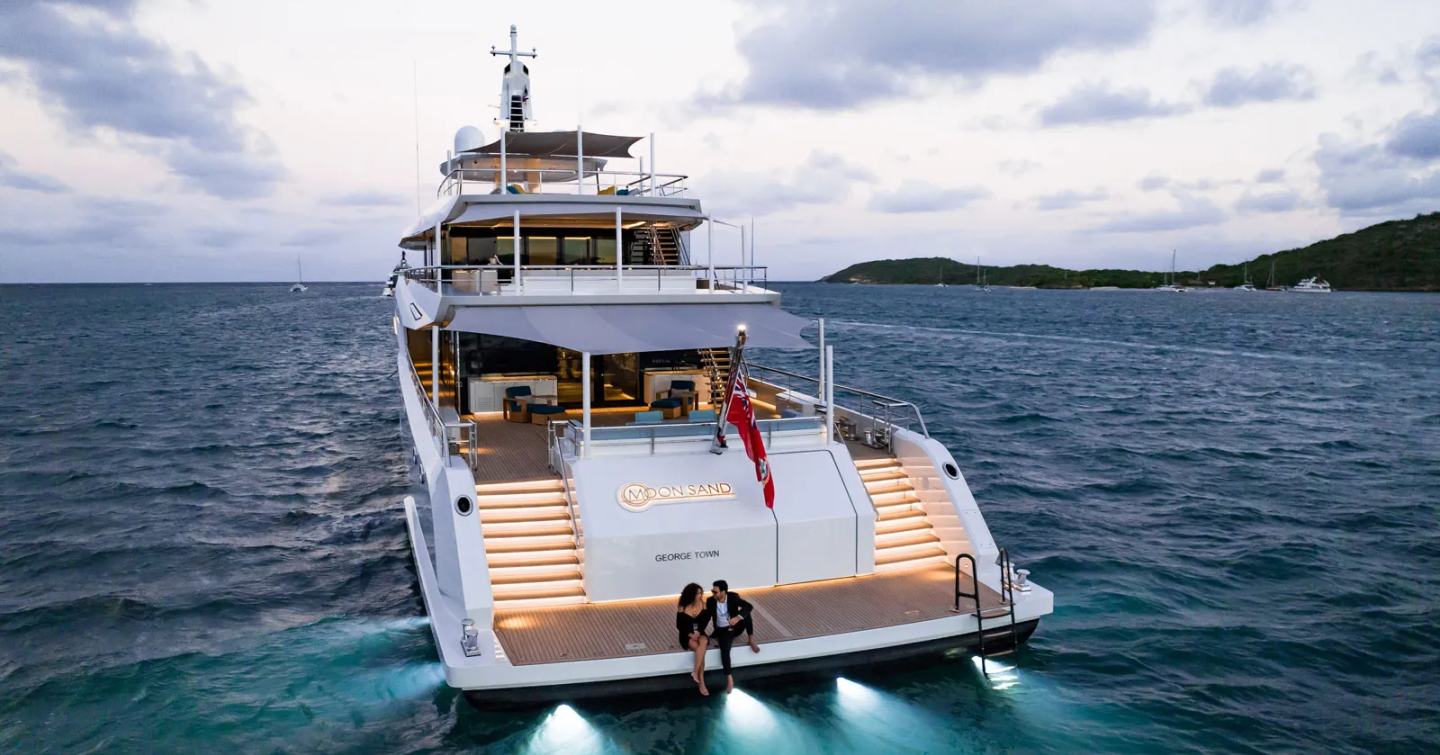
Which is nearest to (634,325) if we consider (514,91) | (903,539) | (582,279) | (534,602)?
(582,279)

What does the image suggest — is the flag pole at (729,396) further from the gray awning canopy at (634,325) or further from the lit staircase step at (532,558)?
the lit staircase step at (532,558)

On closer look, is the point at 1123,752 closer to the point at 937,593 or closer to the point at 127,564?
the point at 937,593

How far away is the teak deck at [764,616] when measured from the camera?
34.2 ft

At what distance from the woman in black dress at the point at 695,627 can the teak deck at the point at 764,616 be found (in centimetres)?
23

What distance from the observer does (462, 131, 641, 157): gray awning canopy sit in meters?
18.8

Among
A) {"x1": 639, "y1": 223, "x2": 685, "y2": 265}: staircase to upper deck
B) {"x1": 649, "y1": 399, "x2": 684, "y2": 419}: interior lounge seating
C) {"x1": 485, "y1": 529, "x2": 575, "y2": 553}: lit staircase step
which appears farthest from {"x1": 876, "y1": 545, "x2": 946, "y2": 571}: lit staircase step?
{"x1": 639, "y1": 223, "x2": 685, "y2": 265}: staircase to upper deck

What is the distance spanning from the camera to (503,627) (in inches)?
428

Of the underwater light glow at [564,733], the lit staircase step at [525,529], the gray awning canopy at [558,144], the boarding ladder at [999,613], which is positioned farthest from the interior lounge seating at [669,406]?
the underwater light glow at [564,733]

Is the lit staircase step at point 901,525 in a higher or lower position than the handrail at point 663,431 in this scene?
lower

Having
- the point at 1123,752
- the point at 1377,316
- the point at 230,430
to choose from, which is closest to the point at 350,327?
the point at 230,430

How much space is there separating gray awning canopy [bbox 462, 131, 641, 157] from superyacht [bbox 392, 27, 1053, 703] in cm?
199

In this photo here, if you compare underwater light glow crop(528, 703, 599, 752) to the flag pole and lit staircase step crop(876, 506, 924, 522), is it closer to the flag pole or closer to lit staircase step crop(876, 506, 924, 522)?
the flag pole

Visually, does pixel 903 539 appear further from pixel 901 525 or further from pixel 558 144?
pixel 558 144

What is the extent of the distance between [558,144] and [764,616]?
11.9 metres
